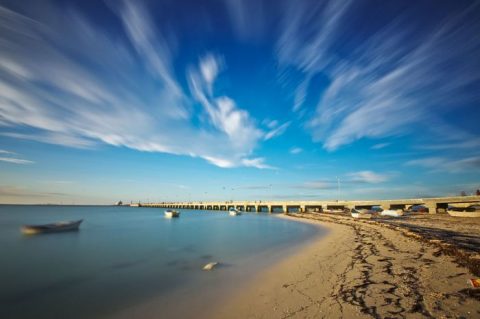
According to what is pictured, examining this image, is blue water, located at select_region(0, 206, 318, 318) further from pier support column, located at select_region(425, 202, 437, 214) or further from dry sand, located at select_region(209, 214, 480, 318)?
pier support column, located at select_region(425, 202, 437, 214)

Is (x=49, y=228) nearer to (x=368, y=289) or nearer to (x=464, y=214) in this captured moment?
(x=368, y=289)

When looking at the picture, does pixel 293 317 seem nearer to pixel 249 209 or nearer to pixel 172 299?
pixel 172 299

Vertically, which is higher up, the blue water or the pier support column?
the pier support column

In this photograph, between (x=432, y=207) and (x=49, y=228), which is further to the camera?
(x=432, y=207)

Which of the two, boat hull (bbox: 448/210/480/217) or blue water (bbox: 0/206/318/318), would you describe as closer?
blue water (bbox: 0/206/318/318)

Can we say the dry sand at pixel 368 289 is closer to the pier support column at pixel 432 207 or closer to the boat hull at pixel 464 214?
the boat hull at pixel 464 214

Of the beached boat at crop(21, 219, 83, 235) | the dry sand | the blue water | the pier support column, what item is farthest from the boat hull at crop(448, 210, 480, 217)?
the beached boat at crop(21, 219, 83, 235)

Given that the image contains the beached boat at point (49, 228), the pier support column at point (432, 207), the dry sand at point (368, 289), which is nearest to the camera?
the dry sand at point (368, 289)

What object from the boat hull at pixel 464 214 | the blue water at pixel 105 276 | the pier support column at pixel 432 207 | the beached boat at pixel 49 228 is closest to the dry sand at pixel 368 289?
the blue water at pixel 105 276

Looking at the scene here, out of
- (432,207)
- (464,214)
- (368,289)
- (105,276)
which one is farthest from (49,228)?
(432,207)

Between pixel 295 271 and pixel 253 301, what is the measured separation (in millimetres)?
4276

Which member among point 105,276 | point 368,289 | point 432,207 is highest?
point 432,207

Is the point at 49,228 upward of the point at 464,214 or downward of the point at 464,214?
downward

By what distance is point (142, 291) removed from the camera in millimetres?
10492
